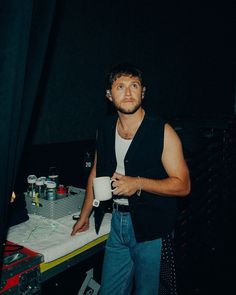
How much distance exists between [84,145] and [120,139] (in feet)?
3.49

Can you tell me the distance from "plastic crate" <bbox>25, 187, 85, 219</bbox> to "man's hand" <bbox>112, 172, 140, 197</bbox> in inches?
23.5

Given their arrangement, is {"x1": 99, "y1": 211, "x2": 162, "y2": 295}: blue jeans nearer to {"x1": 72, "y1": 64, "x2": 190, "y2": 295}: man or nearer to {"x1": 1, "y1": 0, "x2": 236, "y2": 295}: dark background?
{"x1": 72, "y1": 64, "x2": 190, "y2": 295}: man

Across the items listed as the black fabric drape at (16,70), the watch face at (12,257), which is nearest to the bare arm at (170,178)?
the watch face at (12,257)

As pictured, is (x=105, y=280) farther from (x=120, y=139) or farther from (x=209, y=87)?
(x=209, y=87)

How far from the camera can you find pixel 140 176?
1.88 metres

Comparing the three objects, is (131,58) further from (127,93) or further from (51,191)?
(51,191)

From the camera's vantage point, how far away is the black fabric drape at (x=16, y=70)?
3.43 feet

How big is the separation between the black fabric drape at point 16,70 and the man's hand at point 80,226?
0.80 metres

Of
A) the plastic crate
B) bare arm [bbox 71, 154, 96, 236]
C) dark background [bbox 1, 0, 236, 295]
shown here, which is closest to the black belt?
bare arm [bbox 71, 154, 96, 236]

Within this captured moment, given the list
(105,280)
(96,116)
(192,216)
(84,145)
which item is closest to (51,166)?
(84,145)

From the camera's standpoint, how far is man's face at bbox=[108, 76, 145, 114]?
1.88 meters

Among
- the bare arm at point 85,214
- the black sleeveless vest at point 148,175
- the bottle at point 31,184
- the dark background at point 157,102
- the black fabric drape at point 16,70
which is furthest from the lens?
the dark background at point 157,102

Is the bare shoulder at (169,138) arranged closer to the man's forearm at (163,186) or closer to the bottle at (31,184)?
the man's forearm at (163,186)

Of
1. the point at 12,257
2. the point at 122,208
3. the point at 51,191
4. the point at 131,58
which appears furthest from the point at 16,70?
the point at 131,58
